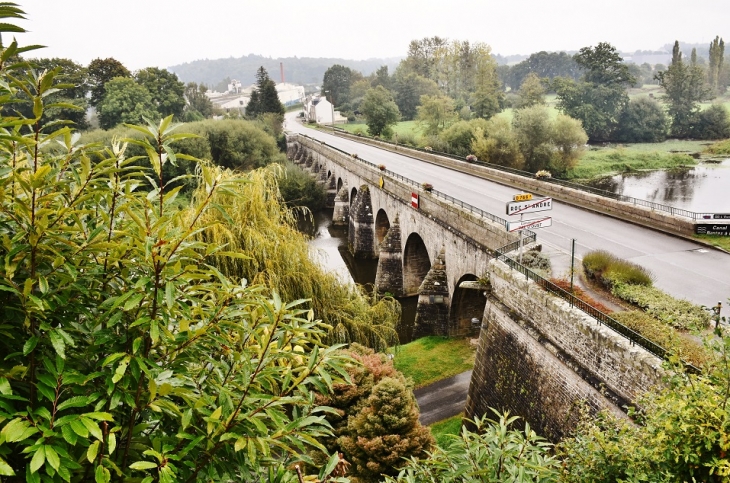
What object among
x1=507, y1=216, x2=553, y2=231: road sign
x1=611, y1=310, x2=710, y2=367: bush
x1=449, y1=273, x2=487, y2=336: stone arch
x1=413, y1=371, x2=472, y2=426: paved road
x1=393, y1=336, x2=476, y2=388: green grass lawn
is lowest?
x1=413, y1=371, x2=472, y2=426: paved road

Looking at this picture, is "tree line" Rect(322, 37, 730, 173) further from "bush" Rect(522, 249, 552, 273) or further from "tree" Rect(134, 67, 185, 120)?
"bush" Rect(522, 249, 552, 273)

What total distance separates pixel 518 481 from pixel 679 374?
101 inches

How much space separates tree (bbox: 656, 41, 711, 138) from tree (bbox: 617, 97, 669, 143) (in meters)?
1.73

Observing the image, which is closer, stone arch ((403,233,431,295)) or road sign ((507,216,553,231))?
road sign ((507,216,553,231))

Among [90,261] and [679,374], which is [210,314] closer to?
[90,261]

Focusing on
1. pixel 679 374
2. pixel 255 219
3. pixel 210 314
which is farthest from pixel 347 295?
pixel 210 314

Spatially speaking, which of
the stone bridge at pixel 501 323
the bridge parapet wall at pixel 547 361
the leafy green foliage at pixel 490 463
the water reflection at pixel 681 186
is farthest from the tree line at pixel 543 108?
the leafy green foliage at pixel 490 463

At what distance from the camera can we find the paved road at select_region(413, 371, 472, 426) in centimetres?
1725

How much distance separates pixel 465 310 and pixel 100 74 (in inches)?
2352

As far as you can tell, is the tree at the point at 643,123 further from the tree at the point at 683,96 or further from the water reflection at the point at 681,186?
the water reflection at the point at 681,186

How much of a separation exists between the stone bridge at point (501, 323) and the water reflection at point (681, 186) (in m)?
25.3

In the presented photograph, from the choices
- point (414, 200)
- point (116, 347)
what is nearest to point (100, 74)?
point (414, 200)

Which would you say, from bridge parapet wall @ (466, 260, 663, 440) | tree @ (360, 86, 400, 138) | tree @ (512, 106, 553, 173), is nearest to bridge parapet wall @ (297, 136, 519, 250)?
bridge parapet wall @ (466, 260, 663, 440)

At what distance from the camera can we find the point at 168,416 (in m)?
3.76
